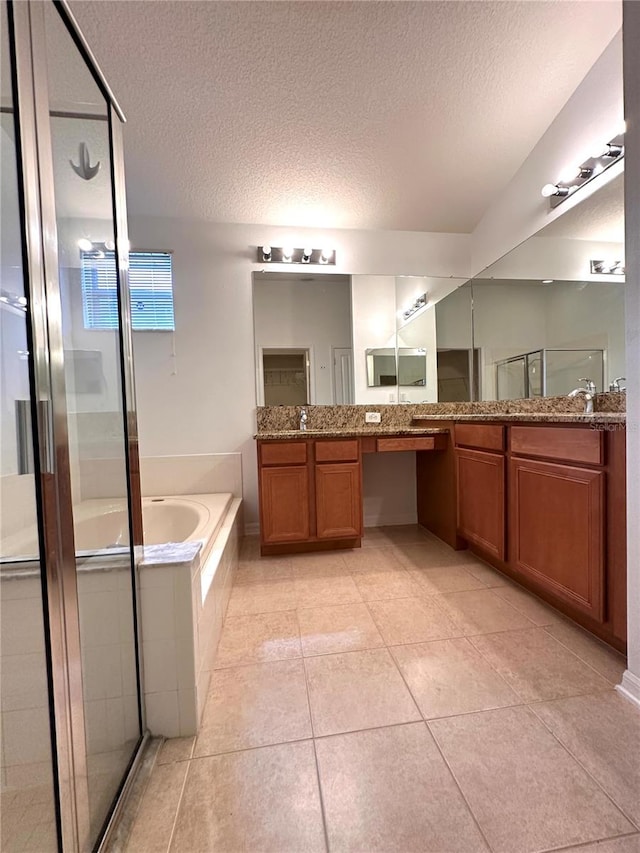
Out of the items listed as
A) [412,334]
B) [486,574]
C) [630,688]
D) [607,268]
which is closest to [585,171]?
[607,268]

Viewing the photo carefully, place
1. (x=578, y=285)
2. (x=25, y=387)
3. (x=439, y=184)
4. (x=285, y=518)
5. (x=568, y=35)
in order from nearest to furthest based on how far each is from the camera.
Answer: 1. (x=25, y=387)
2. (x=568, y=35)
3. (x=578, y=285)
4. (x=285, y=518)
5. (x=439, y=184)

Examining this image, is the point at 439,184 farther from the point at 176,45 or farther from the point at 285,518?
the point at 285,518

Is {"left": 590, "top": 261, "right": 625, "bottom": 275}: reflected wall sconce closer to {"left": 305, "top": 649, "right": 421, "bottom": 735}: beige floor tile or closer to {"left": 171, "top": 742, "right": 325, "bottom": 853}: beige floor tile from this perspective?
{"left": 305, "top": 649, "right": 421, "bottom": 735}: beige floor tile

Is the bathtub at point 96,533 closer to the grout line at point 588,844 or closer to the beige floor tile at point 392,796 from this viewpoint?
the beige floor tile at point 392,796

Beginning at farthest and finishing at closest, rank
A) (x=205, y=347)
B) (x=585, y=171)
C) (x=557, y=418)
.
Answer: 1. (x=205, y=347)
2. (x=585, y=171)
3. (x=557, y=418)

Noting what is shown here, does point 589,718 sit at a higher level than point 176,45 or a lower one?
lower

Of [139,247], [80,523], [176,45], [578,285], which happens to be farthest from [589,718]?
[139,247]

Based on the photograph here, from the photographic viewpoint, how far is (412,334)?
9.43ft

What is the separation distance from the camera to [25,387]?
0.69 m

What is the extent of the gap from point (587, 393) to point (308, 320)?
6.07ft

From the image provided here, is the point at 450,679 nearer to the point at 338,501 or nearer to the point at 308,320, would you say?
the point at 338,501

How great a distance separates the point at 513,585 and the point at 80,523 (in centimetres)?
199

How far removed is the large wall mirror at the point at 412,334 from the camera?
2301 millimetres

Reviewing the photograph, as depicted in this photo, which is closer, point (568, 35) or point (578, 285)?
point (568, 35)
